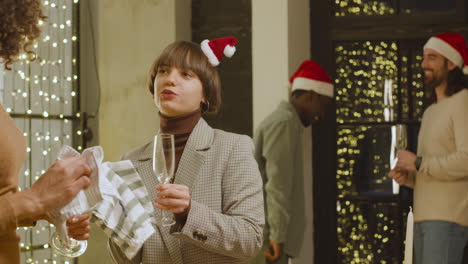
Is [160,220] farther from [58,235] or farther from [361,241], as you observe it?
[361,241]

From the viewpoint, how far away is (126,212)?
176 centimetres

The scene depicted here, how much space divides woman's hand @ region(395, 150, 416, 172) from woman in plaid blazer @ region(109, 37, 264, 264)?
195 cm

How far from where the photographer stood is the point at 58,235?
1804mm

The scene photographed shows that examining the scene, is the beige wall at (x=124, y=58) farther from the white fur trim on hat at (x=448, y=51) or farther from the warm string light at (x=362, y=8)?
the white fur trim on hat at (x=448, y=51)

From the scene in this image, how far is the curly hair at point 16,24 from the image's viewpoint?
164 centimetres

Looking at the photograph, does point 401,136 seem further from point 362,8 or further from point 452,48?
point 362,8

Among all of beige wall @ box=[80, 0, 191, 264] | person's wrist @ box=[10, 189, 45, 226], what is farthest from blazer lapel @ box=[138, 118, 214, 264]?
beige wall @ box=[80, 0, 191, 264]

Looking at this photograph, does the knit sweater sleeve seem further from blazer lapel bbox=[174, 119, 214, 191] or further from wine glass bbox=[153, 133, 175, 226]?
wine glass bbox=[153, 133, 175, 226]

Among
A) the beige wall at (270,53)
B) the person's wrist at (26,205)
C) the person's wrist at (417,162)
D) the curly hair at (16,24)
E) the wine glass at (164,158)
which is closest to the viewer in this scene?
the person's wrist at (26,205)

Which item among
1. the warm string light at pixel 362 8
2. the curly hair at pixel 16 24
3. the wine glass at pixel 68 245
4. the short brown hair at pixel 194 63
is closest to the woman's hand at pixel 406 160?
the warm string light at pixel 362 8

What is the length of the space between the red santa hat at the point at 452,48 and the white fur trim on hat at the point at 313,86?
24.6 inches

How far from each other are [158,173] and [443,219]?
7.61ft

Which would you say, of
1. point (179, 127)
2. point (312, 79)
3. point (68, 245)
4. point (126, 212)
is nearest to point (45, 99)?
point (312, 79)

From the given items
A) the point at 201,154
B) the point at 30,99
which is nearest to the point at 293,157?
the point at 30,99
